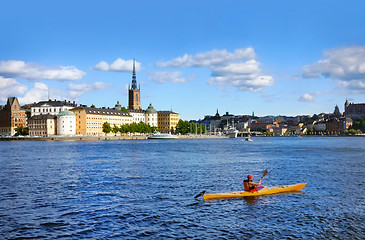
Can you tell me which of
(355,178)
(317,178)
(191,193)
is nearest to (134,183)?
(191,193)

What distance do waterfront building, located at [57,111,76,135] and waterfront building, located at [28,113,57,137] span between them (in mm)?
4701

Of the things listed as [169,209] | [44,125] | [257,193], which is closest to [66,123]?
[44,125]

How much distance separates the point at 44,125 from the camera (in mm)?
185250

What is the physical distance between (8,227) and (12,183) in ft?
51.1

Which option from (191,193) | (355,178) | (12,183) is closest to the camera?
(191,193)

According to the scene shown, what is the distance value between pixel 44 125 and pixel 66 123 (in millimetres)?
13205

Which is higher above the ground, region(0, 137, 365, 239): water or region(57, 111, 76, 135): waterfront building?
region(57, 111, 76, 135): waterfront building

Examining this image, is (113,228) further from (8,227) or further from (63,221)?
(8,227)

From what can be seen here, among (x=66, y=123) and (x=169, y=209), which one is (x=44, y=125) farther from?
(x=169, y=209)

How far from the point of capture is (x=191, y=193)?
2914 cm

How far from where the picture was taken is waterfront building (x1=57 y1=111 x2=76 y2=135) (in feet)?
590

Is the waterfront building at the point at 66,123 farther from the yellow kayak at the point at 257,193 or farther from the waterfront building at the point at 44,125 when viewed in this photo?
the yellow kayak at the point at 257,193

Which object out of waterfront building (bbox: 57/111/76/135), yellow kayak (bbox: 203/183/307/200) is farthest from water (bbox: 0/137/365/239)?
waterfront building (bbox: 57/111/76/135)

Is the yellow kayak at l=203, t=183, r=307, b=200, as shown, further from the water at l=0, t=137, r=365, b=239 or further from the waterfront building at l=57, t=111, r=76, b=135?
the waterfront building at l=57, t=111, r=76, b=135
